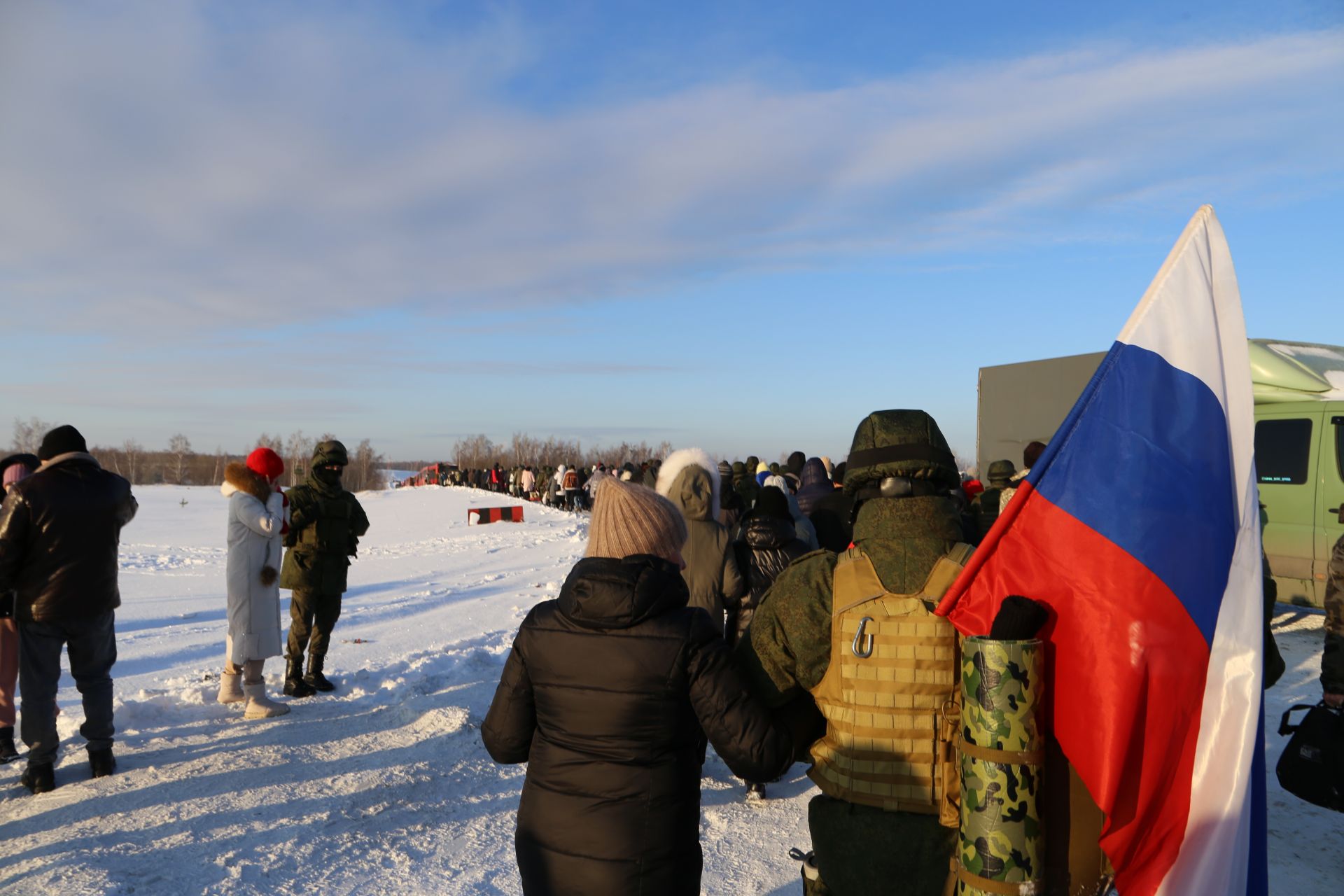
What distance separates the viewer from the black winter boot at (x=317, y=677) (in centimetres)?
703

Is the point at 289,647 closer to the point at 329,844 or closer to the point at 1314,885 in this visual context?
the point at 329,844

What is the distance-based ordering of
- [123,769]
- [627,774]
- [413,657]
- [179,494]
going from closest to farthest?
[627,774] → [123,769] → [413,657] → [179,494]

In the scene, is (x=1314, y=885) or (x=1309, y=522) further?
(x=1309, y=522)

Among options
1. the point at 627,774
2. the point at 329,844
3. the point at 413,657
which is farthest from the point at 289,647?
the point at 627,774

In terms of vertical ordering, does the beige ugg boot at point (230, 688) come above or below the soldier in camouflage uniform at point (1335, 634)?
below

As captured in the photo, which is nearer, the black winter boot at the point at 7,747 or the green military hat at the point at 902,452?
the green military hat at the point at 902,452

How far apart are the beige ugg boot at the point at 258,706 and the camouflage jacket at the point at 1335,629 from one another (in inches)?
259

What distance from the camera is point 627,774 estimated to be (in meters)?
2.45

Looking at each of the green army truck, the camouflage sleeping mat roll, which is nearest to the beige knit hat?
the camouflage sleeping mat roll

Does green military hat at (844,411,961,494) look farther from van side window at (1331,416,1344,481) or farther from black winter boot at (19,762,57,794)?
van side window at (1331,416,1344,481)

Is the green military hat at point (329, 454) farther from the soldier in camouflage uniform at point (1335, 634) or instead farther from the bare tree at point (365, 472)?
the bare tree at point (365, 472)

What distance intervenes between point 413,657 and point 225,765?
277 cm

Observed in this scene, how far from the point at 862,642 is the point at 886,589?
15cm

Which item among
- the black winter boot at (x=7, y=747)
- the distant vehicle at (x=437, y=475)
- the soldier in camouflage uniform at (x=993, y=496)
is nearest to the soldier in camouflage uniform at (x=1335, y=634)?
the soldier in camouflage uniform at (x=993, y=496)
